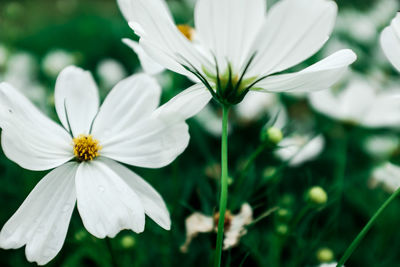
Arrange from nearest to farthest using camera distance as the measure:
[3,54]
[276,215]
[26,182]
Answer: [276,215] → [26,182] → [3,54]

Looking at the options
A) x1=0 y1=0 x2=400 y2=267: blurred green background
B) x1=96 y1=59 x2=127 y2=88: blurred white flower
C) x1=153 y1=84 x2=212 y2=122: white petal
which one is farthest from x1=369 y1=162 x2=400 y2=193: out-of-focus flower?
x1=96 y1=59 x2=127 y2=88: blurred white flower

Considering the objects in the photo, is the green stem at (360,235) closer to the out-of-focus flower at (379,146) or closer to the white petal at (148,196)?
the white petal at (148,196)

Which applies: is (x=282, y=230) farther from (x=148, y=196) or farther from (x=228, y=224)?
(x=148, y=196)

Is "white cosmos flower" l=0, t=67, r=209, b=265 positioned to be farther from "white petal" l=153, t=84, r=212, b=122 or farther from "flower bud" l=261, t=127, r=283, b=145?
"flower bud" l=261, t=127, r=283, b=145

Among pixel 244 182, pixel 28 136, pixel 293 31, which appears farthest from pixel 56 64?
pixel 293 31

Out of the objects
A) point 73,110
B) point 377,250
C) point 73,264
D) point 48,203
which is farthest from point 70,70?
point 377,250

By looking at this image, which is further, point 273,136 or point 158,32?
point 273,136

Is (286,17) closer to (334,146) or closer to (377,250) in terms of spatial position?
(377,250)
